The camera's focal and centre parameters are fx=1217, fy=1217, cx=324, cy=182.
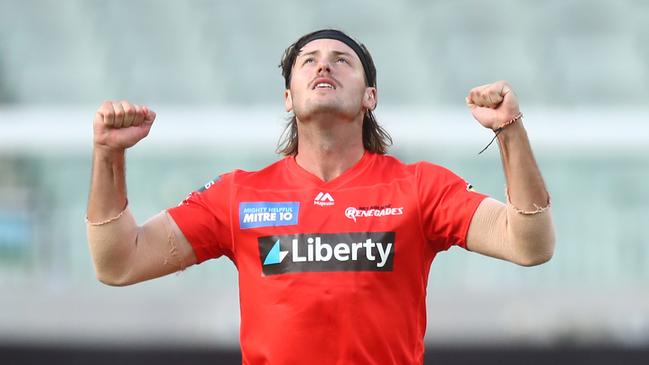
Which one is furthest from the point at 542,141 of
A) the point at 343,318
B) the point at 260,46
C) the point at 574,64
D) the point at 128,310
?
the point at 343,318

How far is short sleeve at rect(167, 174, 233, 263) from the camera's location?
443cm

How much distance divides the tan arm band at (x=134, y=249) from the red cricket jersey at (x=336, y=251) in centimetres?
6

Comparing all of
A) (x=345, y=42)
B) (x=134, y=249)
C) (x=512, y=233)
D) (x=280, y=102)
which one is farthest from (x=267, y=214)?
(x=280, y=102)

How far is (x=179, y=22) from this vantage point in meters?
20.1

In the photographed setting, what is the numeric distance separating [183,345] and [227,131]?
37.1 feet

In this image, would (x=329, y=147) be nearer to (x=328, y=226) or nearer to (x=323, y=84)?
(x=323, y=84)

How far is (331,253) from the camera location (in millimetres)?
4219

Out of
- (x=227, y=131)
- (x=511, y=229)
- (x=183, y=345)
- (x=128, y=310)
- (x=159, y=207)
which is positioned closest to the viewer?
(x=511, y=229)

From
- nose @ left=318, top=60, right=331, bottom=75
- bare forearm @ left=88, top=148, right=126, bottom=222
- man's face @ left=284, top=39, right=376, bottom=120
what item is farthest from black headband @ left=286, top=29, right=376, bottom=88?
bare forearm @ left=88, top=148, right=126, bottom=222

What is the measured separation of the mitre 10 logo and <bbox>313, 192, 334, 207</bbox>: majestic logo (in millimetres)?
137

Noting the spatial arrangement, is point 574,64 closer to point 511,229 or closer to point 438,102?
point 438,102

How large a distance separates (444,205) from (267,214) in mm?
630

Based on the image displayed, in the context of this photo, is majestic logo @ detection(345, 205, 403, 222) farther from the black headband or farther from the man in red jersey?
the black headband

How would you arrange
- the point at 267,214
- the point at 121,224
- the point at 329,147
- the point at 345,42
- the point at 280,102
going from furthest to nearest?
1. the point at 280,102
2. the point at 345,42
3. the point at 329,147
4. the point at 267,214
5. the point at 121,224
